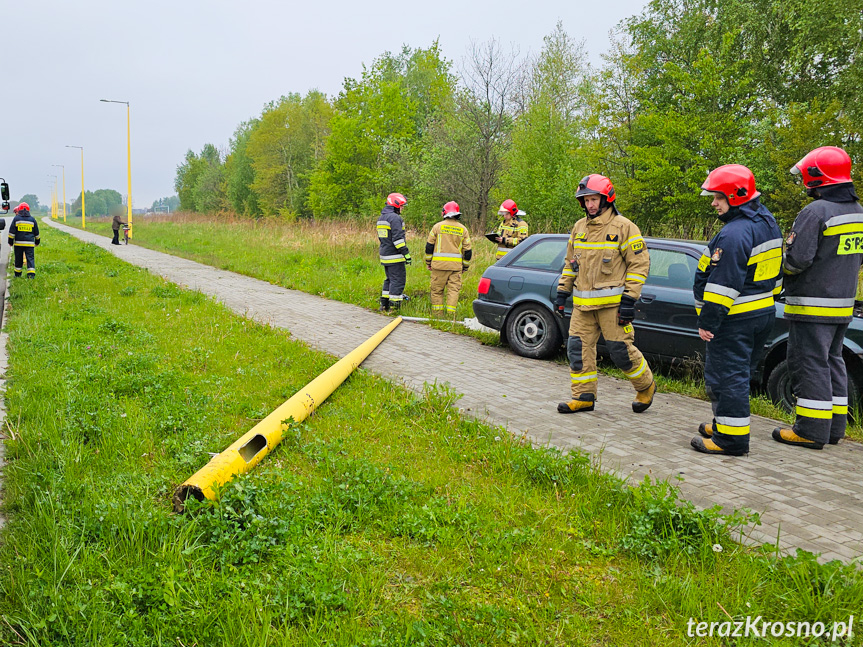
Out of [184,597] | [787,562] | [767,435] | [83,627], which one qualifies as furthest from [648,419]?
[83,627]

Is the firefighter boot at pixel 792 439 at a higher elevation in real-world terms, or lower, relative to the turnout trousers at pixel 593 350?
lower

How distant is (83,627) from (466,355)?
5.79m

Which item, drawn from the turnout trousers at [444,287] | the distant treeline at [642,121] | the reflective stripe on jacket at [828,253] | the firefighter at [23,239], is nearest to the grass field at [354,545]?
the reflective stripe on jacket at [828,253]

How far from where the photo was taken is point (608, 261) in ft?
17.8

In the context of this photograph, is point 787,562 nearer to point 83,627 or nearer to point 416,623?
point 416,623

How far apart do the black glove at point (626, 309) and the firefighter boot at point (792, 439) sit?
4.65 feet

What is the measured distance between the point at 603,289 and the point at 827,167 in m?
1.83

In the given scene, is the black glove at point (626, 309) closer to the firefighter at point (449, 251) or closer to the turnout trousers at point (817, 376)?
the turnout trousers at point (817, 376)

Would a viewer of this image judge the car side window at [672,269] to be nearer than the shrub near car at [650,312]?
No

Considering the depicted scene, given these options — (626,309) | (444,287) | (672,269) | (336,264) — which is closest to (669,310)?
(672,269)

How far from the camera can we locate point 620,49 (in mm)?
33594

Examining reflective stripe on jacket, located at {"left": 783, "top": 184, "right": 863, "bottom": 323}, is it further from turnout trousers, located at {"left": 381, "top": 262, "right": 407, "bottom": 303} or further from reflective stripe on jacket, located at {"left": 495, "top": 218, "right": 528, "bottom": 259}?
reflective stripe on jacket, located at {"left": 495, "top": 218, "right": 528, "bottom": 259}

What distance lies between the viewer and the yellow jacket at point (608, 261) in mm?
5301

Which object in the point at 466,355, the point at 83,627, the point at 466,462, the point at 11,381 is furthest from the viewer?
the point at 466,355
